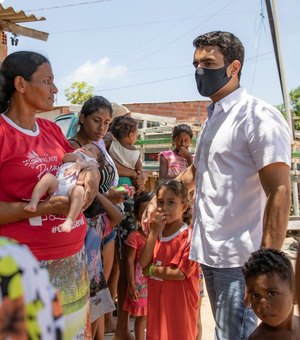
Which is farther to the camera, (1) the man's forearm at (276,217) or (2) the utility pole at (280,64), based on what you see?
(2) the utility pole at (280,64)

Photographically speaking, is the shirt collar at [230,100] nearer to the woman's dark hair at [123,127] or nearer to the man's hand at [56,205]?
the man's hand at [56,205]

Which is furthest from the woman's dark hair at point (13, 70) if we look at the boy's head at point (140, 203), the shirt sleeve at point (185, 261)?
the boy's head at point (140, 203)

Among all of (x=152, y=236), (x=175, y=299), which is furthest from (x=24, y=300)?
(x=175, y=299)

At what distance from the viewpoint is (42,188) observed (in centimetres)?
217

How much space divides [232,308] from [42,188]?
1105 mm

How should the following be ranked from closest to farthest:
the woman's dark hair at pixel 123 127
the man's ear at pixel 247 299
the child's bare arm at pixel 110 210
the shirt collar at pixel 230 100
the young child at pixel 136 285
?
the man's ear at pixel 247 299 < the shirt collar at pixel 230 100 < the child's bare arm at pixel 110 210 < the young child at pixel 136 285 < the woman's dark hair at pixel 123 127

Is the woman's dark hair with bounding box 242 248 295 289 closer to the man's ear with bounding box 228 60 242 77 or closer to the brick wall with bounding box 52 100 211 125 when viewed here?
the man's ear with bounding box 228 60 242 77

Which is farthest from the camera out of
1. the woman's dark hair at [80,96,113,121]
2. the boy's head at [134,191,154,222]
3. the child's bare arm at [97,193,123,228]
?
the boy's head at [134,191,154,222]

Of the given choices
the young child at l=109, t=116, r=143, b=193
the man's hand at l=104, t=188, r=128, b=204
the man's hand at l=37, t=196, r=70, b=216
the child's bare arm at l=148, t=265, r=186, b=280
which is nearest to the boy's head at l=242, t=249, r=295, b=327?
the man's hand at l=37, t=196, r=70, b=216

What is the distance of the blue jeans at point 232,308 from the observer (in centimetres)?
243

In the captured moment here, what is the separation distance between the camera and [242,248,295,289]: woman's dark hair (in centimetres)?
226

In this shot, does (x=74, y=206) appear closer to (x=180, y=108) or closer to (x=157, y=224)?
(x=157, y=224)

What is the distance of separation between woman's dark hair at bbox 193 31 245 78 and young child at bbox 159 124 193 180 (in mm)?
3199

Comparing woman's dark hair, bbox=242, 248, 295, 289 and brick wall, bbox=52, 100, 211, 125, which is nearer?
woman's dark hair, bbox=242, 248, 295, 289
